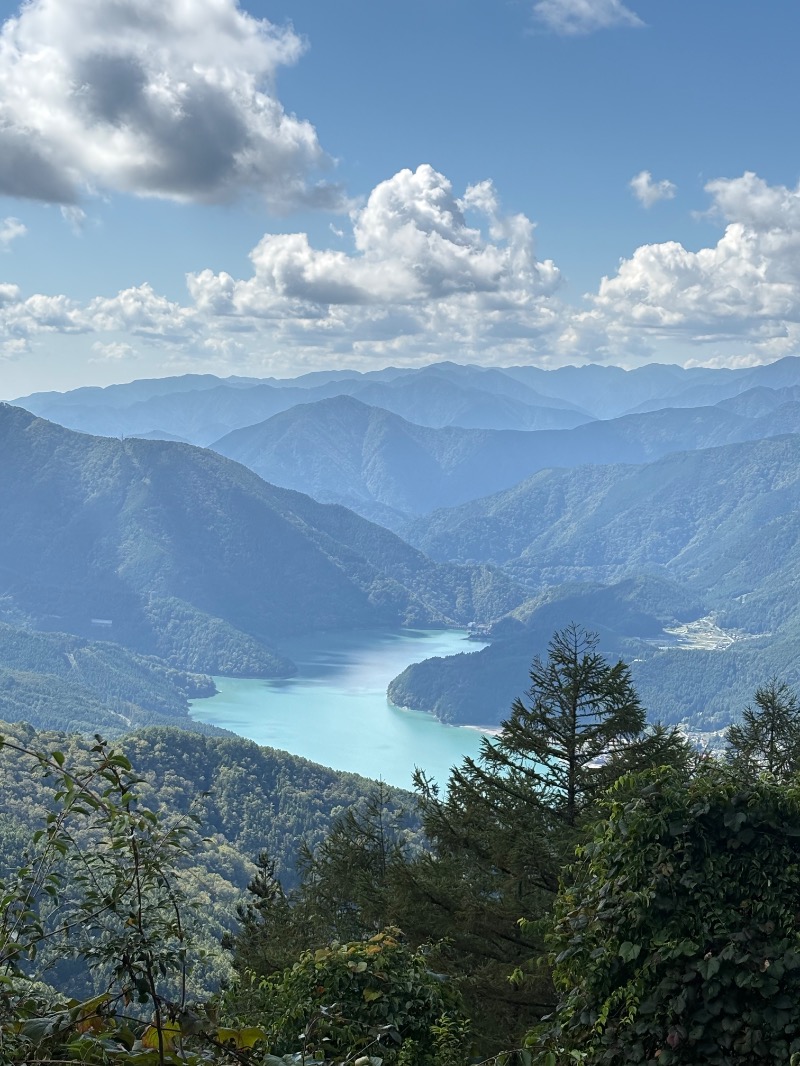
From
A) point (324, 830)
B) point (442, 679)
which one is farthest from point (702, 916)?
point (442, 679)

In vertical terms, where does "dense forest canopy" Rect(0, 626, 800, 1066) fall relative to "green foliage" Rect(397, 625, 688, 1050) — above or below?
above

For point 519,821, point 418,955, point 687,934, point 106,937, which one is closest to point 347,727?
point 519,821

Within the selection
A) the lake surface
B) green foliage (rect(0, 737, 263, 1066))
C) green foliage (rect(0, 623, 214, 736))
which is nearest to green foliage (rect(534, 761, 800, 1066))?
green foliage (rect(0, 737, 263, 1066))

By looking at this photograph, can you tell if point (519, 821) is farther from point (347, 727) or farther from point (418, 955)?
point (347, 727)

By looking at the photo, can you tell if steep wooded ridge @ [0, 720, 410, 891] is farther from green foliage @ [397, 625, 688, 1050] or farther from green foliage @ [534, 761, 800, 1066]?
green foliage @ [534, 761, 800, 1066]

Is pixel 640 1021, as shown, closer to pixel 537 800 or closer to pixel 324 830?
pixel 537 800

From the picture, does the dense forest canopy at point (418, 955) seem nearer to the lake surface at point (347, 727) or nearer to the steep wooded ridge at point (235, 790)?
the steep wooded ridge at point (235, 790)
